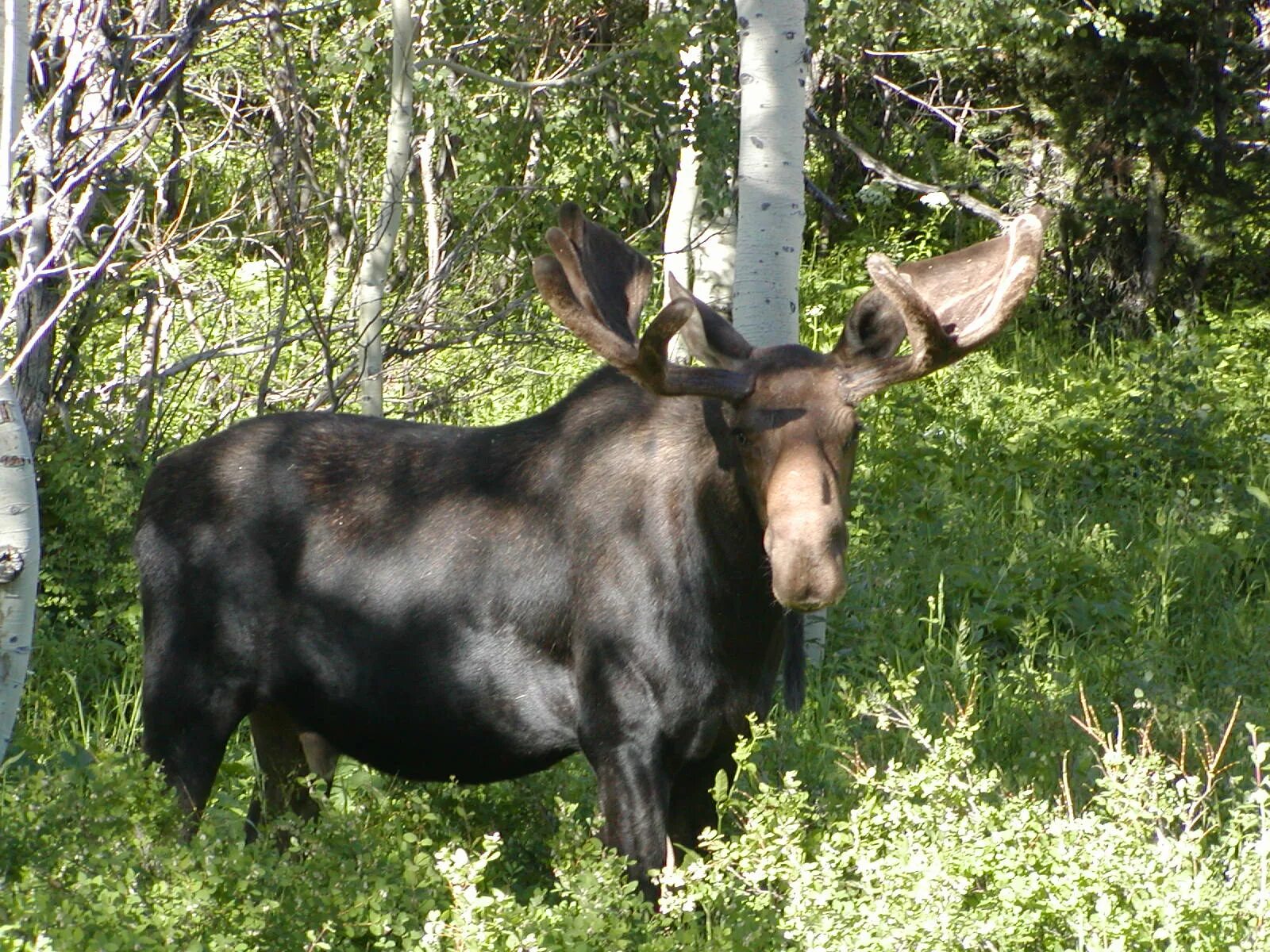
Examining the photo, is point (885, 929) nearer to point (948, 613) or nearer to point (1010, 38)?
point (948, 613)

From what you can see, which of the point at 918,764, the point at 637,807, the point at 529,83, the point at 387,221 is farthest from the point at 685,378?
the point at 529,83

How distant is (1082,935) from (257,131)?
248 inches

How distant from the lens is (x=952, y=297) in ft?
15.2

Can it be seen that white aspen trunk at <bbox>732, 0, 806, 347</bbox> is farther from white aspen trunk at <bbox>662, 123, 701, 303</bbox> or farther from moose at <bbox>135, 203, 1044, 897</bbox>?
white aspen trunk at <bbox>662, 123, 701, 303</bbox>

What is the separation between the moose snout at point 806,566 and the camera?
3.96 meters

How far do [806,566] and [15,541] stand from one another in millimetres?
1889

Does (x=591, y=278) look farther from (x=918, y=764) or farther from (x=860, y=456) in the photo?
(x=860, y=456)

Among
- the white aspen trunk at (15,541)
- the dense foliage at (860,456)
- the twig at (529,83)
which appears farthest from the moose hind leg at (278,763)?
the twig at (529,83)

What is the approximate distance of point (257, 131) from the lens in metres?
8.10

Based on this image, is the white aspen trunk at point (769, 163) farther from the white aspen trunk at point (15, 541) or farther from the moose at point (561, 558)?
the white aspen trunk at point (15, 541)

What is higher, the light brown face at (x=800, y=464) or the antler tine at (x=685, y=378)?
the antler tine at (x=685, y=378)

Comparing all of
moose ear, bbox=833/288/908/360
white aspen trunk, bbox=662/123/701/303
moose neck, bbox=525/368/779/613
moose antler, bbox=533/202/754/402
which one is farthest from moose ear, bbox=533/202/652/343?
white aspen trunk, bbox=662/123/701/303

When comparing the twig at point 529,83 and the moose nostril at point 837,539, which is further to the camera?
the twig at point 529,83

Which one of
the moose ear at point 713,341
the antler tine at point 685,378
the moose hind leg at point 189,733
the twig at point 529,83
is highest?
the twig at point 529,83
